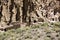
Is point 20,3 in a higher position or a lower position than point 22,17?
higher

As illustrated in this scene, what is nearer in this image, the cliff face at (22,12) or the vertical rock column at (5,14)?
the vertical rock column at (5,14)

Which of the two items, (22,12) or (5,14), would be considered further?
(22,12)

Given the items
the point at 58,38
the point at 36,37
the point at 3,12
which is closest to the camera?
the point at 58,38

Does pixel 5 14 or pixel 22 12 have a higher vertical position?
pixel 22 12

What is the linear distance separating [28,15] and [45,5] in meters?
2.41

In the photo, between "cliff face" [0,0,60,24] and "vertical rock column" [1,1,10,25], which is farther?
"cliff face" [0,0,60,24]

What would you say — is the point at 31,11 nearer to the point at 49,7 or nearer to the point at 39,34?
the point at 49,7

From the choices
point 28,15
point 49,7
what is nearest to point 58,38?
point 28,15

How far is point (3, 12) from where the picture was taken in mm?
17562

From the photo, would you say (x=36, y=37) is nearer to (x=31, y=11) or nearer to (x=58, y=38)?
(x=58, y=38)

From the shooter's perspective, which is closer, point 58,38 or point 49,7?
point 58,38

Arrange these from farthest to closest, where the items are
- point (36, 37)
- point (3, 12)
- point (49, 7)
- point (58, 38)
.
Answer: point (49, 7) → point (3, 12) → point (36, 37) → point (58, 38)

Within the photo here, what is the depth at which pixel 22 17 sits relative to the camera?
1784cm

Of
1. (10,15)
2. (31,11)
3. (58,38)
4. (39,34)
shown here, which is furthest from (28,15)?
(58,38)
